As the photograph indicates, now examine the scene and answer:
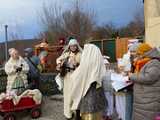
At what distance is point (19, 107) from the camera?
11.0 meters

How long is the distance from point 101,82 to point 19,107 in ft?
9.86

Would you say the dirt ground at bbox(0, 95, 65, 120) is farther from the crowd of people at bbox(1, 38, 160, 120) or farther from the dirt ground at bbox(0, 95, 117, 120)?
the crowd of people at bbox(1, 38, 160, 120)

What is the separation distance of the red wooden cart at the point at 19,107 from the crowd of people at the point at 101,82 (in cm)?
30

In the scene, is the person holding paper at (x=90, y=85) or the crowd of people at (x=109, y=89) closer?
the crowd of people at (x=109, y=89)

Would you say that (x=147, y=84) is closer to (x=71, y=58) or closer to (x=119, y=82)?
(x=119, y=82)

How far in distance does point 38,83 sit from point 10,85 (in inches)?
56.0

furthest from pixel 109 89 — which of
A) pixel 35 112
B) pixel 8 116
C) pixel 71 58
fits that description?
pixel 8 116

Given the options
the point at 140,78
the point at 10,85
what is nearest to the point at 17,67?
the point at 10,85

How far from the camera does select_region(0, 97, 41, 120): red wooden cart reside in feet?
35.4

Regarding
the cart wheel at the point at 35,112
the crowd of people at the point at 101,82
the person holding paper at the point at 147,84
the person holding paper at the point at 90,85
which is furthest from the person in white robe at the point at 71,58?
the person holding paper at the point at 147,84

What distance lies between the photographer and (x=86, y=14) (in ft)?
101

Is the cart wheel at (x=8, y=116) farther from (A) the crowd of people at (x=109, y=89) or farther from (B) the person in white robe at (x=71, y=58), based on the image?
(A) the crowd of people at (x=109, y=89)

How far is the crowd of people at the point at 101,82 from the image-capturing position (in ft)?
24.6

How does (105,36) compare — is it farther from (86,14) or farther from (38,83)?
(38,83)
